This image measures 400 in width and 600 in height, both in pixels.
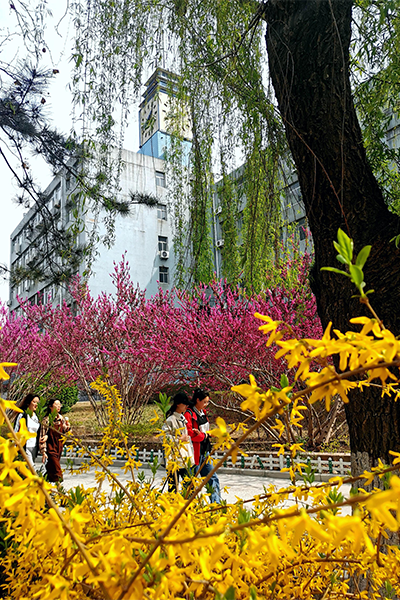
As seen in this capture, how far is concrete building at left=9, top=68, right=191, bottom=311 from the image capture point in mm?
3270

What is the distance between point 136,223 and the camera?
77.7ft

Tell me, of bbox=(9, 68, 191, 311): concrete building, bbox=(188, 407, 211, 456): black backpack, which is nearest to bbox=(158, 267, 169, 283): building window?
bbox=(9, 68, 191, 311): concrete building

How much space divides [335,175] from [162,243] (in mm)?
22629

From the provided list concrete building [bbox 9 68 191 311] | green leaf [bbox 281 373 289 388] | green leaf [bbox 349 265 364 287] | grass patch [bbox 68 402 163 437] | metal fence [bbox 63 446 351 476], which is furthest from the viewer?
grass patch [bbox 68 402 163 437]

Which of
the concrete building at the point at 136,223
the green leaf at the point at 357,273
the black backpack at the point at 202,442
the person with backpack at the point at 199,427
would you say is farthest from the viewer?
the black backpack at the point at 202,442

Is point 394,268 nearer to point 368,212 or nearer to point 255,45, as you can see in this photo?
point 368,212

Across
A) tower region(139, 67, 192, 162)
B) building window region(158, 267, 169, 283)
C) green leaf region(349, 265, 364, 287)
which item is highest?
building window region(158, 267, 169, 283)

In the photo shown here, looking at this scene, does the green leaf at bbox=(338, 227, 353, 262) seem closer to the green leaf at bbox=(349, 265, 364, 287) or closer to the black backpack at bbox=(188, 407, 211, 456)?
the green leaf at bbox=(349, 265, 364, 287)

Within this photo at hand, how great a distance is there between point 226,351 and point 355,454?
19.6 feet

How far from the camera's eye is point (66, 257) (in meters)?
3.85

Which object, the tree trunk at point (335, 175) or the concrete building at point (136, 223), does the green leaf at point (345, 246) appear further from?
the concrete building at point (136, 223)

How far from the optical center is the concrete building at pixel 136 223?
3270 mm

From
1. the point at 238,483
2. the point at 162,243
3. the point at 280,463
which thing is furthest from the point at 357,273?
the point at 162,243

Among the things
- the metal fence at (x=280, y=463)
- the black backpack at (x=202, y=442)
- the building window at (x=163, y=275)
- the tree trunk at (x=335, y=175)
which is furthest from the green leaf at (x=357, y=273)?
the building window at (x=163, y=275)
